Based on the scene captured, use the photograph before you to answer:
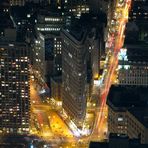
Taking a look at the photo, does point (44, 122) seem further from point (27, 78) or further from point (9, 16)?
point (9, 16)

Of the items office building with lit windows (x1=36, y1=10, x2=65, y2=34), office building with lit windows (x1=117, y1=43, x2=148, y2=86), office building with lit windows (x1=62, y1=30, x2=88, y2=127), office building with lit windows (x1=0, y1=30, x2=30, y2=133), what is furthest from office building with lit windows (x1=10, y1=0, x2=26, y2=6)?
office building with lit windows (x1=0, y1=30, x2=30, y2=133)

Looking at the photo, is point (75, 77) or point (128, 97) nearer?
point (128, 97)

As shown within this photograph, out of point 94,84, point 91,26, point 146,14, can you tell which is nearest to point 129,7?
point 146,14

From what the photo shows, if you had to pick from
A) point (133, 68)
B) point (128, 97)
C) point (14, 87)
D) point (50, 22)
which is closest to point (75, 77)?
point (14, 87)

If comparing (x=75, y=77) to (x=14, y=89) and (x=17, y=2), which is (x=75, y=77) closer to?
(x=14, y=89)

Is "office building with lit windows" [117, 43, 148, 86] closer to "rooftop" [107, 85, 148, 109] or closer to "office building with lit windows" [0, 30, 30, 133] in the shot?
"rooftop" [107, 85, 148, 109]

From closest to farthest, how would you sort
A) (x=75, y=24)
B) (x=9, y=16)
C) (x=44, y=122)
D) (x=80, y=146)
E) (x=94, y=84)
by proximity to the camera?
(x=80, y=146) → (x=44, y=122) → (x=94, y=84) → (x=75, y=24) → (x=9, y=16)

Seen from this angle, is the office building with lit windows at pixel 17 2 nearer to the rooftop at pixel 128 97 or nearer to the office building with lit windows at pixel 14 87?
Result: the office building with lit windows at pixel 14 87

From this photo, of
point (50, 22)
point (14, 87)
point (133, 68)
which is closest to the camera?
point (14, 87)
